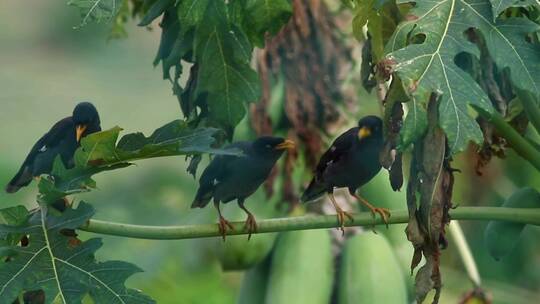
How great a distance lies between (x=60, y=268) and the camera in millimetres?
2811

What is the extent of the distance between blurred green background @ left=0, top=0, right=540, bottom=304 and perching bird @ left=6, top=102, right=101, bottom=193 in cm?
61

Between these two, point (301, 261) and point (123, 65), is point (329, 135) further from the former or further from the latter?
point (123, 65)

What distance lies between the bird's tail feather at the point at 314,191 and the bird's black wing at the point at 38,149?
64 centimetres

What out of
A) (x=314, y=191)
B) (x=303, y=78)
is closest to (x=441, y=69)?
(x=314, y=191)

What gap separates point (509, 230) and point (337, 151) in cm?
51

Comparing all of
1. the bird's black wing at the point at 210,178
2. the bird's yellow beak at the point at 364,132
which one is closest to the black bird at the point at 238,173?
the bird's black wing at the point at 210,178

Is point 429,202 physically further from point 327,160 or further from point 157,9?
point 157,9

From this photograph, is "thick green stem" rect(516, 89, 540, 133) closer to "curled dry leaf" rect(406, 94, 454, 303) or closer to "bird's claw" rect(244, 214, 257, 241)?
"curled dry leaf" rect(406, 94, 454, 303)

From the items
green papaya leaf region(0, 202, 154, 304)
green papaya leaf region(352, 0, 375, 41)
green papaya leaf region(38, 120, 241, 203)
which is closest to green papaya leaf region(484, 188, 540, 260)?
green papaya leaf region(352, 0, 375, 41)

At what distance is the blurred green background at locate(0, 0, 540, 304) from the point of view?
5547mm

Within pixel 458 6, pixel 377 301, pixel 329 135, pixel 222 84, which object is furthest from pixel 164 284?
pixel 458 6

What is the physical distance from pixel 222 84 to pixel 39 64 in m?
6.67

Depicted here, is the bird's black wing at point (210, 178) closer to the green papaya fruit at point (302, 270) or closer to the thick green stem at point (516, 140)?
the green papaya fruit at point (302, 270)

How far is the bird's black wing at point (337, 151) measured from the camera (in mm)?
3377
